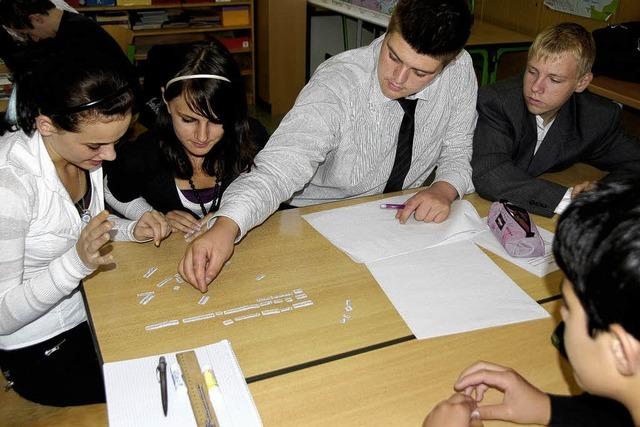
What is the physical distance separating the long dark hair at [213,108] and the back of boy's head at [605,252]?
3.42 feet

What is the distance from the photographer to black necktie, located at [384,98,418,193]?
71.0 inches

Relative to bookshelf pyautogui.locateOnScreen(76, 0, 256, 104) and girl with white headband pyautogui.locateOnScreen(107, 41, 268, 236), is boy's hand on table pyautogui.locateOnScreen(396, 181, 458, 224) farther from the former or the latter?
bookshelf pyautogui.locateOnScreen(76, 0, 256, 104)

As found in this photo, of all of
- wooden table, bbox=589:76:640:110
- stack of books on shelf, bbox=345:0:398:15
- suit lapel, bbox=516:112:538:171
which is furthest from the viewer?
stack of books on shelf, bbox=345:0:398:15

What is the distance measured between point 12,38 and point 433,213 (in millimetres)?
2384

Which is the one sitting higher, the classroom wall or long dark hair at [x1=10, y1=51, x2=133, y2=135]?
long dark hair at [x1=10, y1=51, x2=133, y2=135]

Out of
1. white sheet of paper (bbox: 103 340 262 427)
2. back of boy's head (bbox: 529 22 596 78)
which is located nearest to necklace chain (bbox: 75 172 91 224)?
white sheet of paper (bbox: 103 340 262 427)

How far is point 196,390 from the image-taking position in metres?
1.01

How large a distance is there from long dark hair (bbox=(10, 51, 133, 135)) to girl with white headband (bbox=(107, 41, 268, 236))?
0.34 metres

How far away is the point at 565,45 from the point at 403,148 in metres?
0.62

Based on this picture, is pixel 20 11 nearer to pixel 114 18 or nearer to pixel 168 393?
pixel 114 18

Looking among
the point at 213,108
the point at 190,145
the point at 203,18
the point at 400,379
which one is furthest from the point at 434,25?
the point at 203,18

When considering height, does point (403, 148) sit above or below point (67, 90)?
below

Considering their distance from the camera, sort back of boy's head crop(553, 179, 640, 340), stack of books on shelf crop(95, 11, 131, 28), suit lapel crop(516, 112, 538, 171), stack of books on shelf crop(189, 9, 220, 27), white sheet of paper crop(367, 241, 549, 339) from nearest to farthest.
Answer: back of boy's head crop(553, 179, 640, 340), white sheet of paper crop(367, 241, 549, 339), suit lapel crop(516, 112, 538, 171), stack of books on shelf crop(95, 11, 131, 28), stack of books on shelf crop(189, 9, 220, 27)

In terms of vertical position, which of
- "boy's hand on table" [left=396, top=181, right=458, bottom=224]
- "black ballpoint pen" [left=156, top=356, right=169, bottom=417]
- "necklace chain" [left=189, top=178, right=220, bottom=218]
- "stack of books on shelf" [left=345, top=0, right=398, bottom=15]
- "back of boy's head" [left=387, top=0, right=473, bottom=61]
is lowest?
"necklace chain" [left=189, top=178, right=220, bottom=218]
